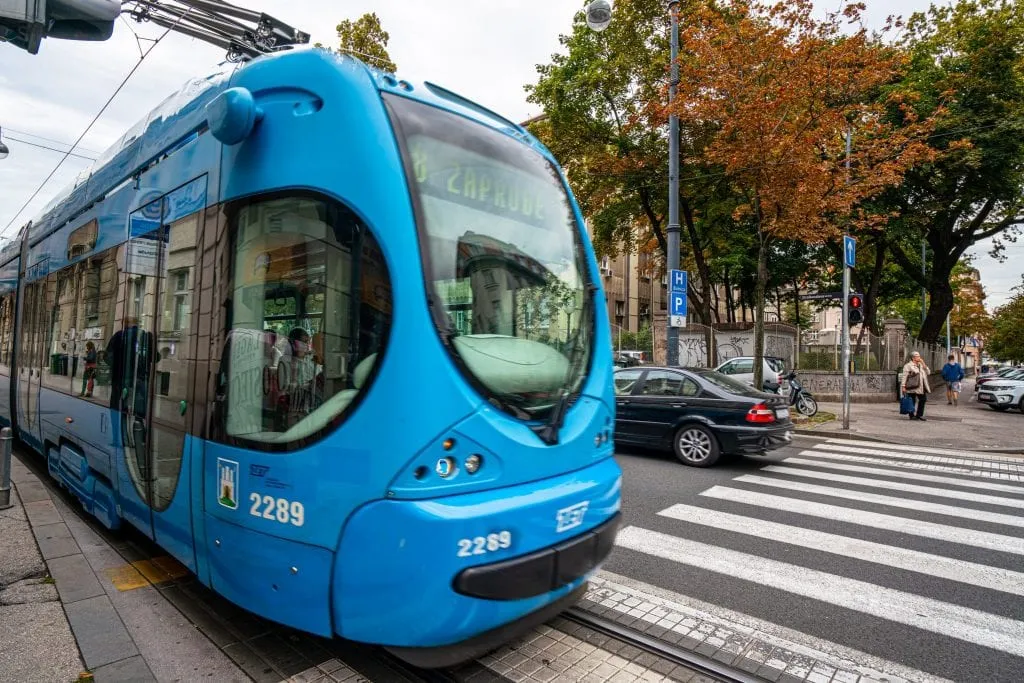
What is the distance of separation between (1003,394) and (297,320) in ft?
81.4

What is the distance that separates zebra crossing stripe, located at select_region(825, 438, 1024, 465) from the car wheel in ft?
13.8

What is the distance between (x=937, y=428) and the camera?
47.0 feet

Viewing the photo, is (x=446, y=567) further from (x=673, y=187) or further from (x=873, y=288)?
(x=873, y=288)

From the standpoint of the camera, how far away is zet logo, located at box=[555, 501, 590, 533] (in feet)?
9.47

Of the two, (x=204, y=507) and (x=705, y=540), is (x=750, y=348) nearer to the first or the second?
(x=705, y=540)

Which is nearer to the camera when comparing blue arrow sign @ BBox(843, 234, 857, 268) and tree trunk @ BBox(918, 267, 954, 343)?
blue arrow sign @ BBox(843, 234, 857, 268)

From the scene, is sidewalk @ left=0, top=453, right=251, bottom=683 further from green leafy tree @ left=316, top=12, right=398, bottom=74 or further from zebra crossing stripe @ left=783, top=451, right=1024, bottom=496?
green leafy tree @ left=316, top=12, right=398, bottom=74

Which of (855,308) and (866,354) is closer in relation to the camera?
(855,308)

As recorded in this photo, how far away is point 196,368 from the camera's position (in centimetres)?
329

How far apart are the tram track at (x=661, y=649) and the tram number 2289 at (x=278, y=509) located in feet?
5.94


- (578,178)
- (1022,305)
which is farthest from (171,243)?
(1022,305)

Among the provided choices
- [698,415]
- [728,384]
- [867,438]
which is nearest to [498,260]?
[698,415]

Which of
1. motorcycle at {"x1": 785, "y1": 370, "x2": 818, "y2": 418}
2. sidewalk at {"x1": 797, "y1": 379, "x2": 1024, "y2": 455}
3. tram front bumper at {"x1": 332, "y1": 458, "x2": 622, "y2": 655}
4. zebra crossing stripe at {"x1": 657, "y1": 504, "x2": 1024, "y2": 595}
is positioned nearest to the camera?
tram front bumper at {"x1": 332, "y1": 458, "x2": 622, "y2": 655}

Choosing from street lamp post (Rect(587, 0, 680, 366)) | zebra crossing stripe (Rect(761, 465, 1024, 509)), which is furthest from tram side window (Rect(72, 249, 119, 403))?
street lamp post (Rect(587, 0, 680, 366))
